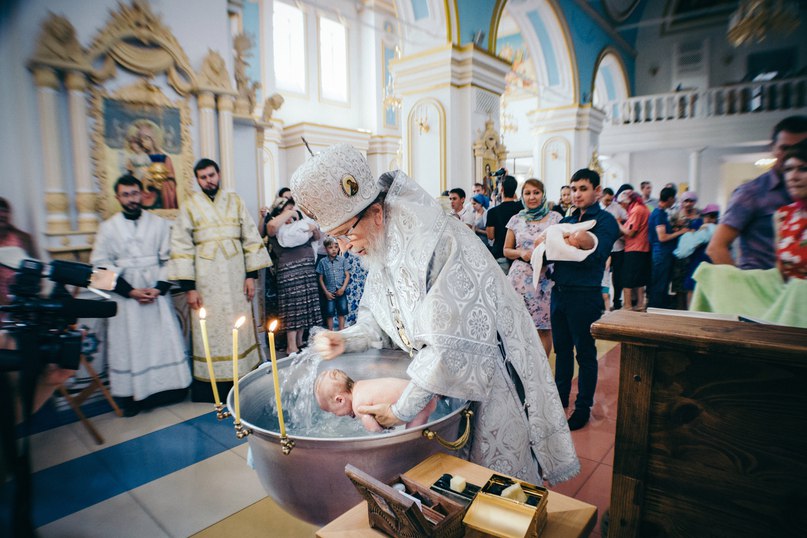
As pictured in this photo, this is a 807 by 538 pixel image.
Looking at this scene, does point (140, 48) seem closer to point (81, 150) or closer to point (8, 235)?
point (81, 150)

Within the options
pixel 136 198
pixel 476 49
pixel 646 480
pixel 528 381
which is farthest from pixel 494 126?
pixel 646 480

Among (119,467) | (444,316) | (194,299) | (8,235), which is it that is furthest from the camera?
(194,299)

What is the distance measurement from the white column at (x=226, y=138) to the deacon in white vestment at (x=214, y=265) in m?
0.67

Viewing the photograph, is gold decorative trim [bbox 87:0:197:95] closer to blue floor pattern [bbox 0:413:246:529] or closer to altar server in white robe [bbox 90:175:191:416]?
altar server in white robe [bbox 90:175:191:416]

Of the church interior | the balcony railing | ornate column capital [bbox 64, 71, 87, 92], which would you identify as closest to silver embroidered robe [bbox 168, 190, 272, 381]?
the church interior

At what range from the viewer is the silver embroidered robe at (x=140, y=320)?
11.0ft

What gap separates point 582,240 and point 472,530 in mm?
2253

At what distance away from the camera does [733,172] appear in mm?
15414

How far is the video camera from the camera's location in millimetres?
1362

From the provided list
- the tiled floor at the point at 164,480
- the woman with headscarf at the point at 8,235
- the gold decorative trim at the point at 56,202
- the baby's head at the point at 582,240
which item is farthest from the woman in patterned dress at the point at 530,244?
the woman with headscarf at the point at 8,235

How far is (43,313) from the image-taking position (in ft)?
4.59

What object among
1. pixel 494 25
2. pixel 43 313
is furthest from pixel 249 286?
pixel 494 25

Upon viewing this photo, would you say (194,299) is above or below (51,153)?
below

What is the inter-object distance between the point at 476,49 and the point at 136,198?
5102 mm
